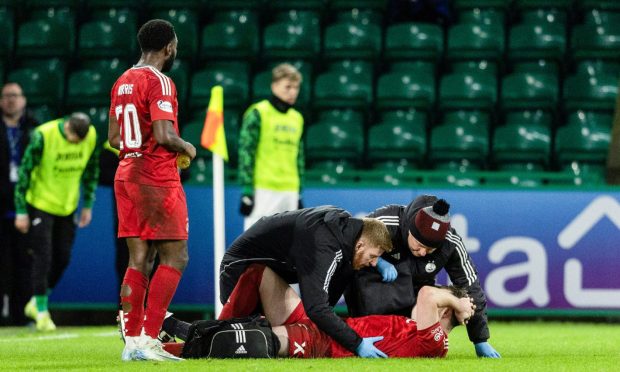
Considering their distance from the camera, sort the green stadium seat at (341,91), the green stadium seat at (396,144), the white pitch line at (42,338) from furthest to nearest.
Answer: the green stadium seat at (341,91), the green stadium seat at (396,144), the white pitch line at (42,338)

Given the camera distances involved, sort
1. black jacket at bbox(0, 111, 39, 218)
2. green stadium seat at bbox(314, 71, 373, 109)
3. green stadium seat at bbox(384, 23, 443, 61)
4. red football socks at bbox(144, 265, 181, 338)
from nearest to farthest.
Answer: red football socks at bbox(144, 265, 181, 338) < black jacket at bbox(0, 111, 39, 218) < green stadium seat at bbox(314, 71, 373, 109) < green stadium seat at bbox(384, 23, 443, 61)

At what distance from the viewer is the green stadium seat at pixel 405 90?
41.4 feet

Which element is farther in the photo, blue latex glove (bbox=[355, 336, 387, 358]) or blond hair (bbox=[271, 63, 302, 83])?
blond hair (bbox=[271, 63, 302, 83])

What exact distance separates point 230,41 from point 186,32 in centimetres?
52

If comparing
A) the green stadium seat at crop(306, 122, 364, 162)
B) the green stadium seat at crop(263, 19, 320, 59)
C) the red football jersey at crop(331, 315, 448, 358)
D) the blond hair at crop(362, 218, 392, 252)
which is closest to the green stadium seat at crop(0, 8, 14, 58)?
the green stadium seat at crop(263, 19, 320, 59)

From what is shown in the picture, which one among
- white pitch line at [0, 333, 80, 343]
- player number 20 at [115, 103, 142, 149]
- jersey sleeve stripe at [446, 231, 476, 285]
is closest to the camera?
player number 20 at [115, 103, 142, 149]

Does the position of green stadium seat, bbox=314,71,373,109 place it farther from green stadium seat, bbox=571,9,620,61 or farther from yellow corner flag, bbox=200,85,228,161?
yellow corner flag, bbox=200,85,228,161

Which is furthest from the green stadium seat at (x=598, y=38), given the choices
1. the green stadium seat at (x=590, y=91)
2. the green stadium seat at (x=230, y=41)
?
the green stadium seat at (x=230, y=41)

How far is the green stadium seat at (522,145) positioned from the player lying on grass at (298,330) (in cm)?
527

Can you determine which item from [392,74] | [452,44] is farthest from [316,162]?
[452,44]

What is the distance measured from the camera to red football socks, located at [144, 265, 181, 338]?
20.3 ft

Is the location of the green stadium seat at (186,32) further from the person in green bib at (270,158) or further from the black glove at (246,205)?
the black glove at (246,205)

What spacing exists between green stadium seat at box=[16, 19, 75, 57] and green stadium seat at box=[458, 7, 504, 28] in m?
4.55

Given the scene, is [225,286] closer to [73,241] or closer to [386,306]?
[386,306]
